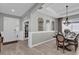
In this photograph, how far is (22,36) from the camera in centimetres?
612

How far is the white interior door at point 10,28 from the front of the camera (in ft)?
16.6

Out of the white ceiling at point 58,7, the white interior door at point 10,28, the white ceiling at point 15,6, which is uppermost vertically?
the white ceiling at point 58,7

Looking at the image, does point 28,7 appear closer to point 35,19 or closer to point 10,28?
point 35,19

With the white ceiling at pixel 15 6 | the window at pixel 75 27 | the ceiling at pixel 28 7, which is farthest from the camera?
the window at pixel 75 27

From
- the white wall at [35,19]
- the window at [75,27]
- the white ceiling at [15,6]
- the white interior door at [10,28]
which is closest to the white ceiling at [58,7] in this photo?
the white wall at [35,19]

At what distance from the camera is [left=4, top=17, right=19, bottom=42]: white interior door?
507 centimetres

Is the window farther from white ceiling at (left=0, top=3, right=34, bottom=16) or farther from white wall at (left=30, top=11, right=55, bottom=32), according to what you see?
white ceiling at (left=0, top=3, right=34, bottom=16)

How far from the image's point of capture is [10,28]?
535 centimetres

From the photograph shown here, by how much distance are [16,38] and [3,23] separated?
5.62 feet

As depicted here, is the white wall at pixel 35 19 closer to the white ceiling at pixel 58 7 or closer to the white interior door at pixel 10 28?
the white ceiling at pixel 58 7

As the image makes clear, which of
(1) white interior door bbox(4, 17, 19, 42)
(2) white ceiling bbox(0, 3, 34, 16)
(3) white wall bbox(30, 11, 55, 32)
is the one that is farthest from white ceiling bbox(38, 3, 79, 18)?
(1) white interior door bbox(4, 17, 19, 42)

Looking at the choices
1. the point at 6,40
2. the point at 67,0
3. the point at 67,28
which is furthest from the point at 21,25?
the point at 67,0

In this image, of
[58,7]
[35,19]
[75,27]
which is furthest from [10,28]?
[75,27]

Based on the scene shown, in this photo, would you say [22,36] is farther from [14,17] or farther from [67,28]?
[67,28]
